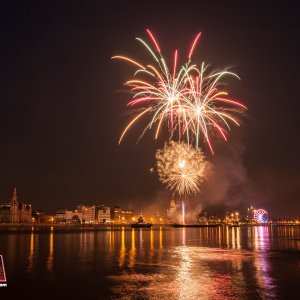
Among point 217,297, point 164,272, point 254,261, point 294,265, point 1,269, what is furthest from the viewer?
point 254,261

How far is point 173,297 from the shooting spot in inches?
635

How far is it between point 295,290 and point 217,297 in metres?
4.00

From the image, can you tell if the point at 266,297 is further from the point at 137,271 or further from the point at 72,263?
the point at 72,263

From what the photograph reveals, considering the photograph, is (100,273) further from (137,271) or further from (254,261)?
(254,261)

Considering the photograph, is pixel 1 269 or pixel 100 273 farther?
pixel 1 269

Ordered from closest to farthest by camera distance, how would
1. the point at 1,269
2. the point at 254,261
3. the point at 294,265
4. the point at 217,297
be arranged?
the point at 217,297 < the point at 1,269 < the point at 294,265 < the point at 254,261

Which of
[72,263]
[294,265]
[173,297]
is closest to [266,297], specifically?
[173,297]

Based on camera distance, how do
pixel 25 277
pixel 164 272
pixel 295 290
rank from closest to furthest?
pixel 295 290
pixel 25 277
pixel 164 272

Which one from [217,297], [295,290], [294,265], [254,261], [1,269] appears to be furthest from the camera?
[254,261]

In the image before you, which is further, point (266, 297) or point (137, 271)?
point (137, 271)

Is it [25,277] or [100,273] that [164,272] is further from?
[25,277]

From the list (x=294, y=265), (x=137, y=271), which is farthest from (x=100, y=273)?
(x=294, y=265)

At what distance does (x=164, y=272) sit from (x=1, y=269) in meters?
9.84

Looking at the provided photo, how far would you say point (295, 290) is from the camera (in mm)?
17703
